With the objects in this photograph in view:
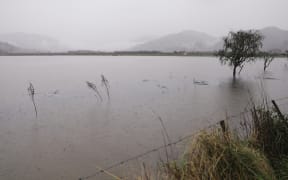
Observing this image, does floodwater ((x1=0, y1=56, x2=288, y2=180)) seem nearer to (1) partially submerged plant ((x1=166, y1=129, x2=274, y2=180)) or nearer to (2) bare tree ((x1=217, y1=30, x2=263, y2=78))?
(1) partially submerged plant ((x1=166, y1=129, x2=274, y2=180))

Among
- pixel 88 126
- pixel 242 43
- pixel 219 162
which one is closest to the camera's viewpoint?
pixel 219 162

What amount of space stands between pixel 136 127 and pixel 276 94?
10428mm

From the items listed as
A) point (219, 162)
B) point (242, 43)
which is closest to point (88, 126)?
point (219, 162)

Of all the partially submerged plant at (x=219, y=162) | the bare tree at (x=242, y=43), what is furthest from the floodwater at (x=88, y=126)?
the bare tree at (x=242, y=43)

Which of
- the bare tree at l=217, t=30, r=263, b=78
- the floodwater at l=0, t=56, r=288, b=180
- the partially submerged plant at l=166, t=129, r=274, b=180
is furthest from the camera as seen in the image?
the bare tree at l=217, t=30, r=263, b=78

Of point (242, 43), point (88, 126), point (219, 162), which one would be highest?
point (242, 43)

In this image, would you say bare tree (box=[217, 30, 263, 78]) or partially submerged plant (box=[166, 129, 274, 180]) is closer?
partially submerged plant (box=[166, 129, 274, 180])

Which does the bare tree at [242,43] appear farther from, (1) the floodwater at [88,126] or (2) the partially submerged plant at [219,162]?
(2) the partially submerged plant at [219,162]

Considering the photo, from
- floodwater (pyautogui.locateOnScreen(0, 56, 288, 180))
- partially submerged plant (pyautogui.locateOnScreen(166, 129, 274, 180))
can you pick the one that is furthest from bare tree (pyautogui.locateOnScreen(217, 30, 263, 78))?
partially submerged plant (pyautogui.locateOnScreen(166, 129, 274, 180))

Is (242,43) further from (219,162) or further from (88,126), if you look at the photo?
(219,162)

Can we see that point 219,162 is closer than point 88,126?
Yes

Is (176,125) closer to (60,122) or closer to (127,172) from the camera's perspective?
(127,172)

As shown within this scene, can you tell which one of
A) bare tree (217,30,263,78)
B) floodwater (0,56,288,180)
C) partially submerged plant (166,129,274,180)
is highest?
bare tree (217,30,263,78)

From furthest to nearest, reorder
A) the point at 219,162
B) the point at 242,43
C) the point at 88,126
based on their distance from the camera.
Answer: the point at 242,43, the point at 88,126, the point at 219,162
